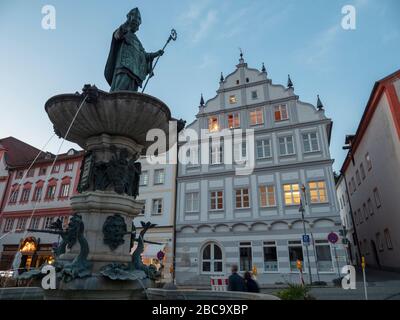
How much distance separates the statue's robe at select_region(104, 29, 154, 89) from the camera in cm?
722

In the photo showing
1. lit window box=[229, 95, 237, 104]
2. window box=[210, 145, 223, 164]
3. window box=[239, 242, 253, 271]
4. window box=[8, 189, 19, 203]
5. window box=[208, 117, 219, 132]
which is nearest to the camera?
window box=[239, 242, 253, 271]

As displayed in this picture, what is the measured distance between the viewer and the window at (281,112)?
21312 mm

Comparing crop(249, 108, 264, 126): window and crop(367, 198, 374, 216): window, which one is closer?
crop(249, 108, 264, 126): window

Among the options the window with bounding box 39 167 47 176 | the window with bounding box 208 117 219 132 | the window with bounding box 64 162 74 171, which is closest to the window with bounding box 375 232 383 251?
the window with bounding box 208 117 219 132

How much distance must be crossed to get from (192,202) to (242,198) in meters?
4.09

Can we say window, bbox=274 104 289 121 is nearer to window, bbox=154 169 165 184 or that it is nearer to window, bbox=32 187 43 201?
window, bbox=154 169 165 184

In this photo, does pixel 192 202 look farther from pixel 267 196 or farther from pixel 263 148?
pixel 263 148

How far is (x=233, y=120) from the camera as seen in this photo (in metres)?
22.7

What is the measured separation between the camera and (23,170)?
3159 centimetres

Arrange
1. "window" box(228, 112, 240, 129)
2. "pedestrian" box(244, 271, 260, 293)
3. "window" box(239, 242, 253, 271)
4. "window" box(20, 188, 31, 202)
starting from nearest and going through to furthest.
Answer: "pedestrian" box(244, 271, 260, 293), "window" box(239, 242, 253, 271), "window" box(228, 112, 240, 129), "window" box(20, 188, 31, 202)

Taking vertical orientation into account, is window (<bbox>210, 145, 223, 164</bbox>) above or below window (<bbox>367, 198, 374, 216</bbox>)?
above

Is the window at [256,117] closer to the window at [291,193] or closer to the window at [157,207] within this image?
the window at [291,193]

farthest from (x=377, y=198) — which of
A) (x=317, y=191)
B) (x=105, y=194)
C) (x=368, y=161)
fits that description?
(x=105, y=194)

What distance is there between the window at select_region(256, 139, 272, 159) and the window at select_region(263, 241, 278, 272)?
6312 mm
